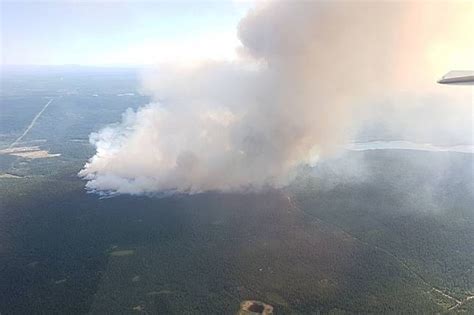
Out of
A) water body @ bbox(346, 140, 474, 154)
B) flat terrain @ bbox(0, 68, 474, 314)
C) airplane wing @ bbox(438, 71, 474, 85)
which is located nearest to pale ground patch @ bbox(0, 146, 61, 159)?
flat terrain @ bbox(0, 68, 474, 314)

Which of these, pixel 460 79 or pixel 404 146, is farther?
pixel 404 146

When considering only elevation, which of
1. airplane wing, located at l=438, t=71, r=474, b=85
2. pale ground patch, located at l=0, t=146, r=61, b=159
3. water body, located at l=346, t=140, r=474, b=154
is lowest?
water body, located at l=346, t=140, r=474, b=154

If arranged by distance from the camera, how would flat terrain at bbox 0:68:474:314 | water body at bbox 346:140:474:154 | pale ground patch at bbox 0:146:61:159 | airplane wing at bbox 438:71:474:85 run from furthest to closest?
pale ground patch at bbox 0:146:61:159
water body at bbox 346:140:474:154
flat terrain at bbox 0:68:474:314
airplane wing at bbox 438:71:474:85

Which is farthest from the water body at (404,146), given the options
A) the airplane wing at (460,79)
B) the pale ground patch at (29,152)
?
the airplane wing at (460,79)

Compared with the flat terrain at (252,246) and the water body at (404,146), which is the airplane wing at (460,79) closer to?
the flat terrain at (252,246)

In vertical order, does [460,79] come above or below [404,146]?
above

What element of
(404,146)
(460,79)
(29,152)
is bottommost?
(404,146)

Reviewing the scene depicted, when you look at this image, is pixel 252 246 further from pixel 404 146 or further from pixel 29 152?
pixel 29 152

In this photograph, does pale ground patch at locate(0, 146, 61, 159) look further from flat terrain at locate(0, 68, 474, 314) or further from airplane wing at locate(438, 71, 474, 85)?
airplane wing at locate(438, 71, 474, 85)

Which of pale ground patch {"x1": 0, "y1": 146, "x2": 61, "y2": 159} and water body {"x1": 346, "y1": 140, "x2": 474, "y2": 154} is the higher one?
pale ground patch {"x1": 0, "y1": 146, "x2": 61, "y2": 159}

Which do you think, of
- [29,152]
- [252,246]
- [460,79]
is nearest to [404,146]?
[252,246]

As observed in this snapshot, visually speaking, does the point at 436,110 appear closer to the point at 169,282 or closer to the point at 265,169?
the point at 265,169
